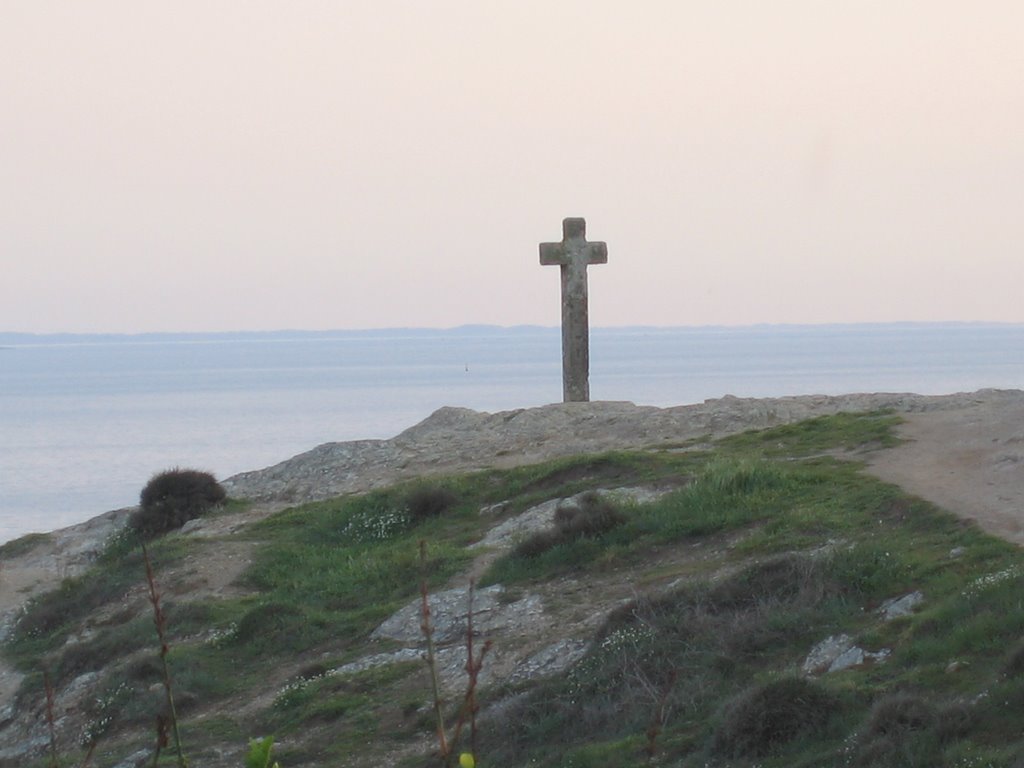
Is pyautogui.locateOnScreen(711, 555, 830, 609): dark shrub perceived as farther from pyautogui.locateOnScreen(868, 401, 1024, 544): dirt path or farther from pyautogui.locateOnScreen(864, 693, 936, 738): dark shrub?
pyautogui.locateOnScreen(864, 693, 936, 738): dark shrub

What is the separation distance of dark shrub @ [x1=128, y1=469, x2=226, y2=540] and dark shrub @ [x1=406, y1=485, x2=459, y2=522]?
4.80 m

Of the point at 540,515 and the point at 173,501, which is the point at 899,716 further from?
the point at 173,501

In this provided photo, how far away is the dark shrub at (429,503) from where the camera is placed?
19422 mm

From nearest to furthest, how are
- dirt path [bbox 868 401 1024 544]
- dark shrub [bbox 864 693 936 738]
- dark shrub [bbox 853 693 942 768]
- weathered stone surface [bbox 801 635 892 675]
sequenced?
1. dark shrub [bbox 853 693 942 768]
2. dark shrub [bbox 864 693 936 738]
3. weathered stone surface [bbox 801 635 892 675]
4. dirt path [bbox 868 401 1024 544]

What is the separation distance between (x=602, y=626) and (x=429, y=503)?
24.2ft

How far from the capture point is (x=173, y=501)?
895 inches

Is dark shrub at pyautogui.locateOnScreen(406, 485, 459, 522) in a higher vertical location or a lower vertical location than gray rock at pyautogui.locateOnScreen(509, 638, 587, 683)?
higher

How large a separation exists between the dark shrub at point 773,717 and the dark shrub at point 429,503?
10.3 metres

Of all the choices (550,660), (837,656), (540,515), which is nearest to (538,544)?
(540,515)

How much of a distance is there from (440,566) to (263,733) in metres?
4.03

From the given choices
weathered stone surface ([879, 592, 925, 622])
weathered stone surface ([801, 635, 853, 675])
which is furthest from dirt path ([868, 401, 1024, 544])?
weathered stone surface ([801, 635, 853, 675])

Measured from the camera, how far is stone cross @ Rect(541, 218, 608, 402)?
2553 cm

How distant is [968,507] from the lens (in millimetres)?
13719

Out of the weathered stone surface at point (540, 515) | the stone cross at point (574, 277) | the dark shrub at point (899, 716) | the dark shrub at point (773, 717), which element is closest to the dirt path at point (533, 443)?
the stone cross at point (574, 277)
